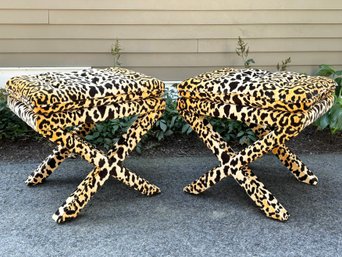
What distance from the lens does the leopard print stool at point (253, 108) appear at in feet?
6.79

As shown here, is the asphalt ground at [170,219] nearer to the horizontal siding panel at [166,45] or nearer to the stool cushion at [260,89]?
the stool cushion at [260,89]

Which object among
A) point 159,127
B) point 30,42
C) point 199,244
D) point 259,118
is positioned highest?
point 30,42

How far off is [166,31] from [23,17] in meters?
0.94

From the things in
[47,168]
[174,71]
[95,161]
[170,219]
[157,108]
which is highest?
[174,71]

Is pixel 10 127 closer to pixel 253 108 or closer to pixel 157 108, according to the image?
pixel 157 108

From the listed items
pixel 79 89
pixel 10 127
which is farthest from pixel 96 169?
pixel 10 127

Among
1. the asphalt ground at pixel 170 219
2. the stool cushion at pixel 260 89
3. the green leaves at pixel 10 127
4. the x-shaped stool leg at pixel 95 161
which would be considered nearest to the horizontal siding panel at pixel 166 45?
the green leaves at pixel 10 127

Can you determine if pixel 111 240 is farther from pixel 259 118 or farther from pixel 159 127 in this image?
pixel 159 127

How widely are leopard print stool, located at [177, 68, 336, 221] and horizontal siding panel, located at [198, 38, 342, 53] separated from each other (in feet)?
3.30

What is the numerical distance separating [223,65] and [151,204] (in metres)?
1.45

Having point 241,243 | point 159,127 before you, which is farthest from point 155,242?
→ point 159,127

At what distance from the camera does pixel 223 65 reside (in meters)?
3.45

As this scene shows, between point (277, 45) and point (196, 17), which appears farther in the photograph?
point (277, 45)

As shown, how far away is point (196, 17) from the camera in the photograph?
11.0ft
